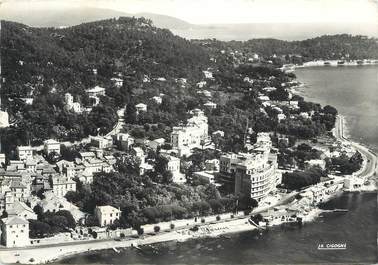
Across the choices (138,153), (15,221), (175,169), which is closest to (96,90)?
(138,153)

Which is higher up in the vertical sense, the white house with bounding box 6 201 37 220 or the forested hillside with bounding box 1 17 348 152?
the forested hillside with bounding box 1 17 348 152

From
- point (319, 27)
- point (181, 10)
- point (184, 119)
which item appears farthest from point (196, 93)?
point (181, 10)

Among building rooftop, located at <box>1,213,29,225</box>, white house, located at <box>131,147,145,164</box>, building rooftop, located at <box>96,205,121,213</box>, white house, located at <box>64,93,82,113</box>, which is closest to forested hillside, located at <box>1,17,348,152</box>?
white house, located at <box>64,93,82,113</box>

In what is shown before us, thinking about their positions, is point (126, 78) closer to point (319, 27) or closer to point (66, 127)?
point (66, 127)

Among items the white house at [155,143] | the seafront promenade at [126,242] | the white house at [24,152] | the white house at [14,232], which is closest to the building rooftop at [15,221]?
the white house at [14,232]

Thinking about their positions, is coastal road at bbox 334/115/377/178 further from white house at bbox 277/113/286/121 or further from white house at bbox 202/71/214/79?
white house at bbox 202/71/214/79

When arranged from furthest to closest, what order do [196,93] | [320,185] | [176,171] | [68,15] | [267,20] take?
[196,93]
[320,185]
[176,171]
[267,20]
[68,15]
